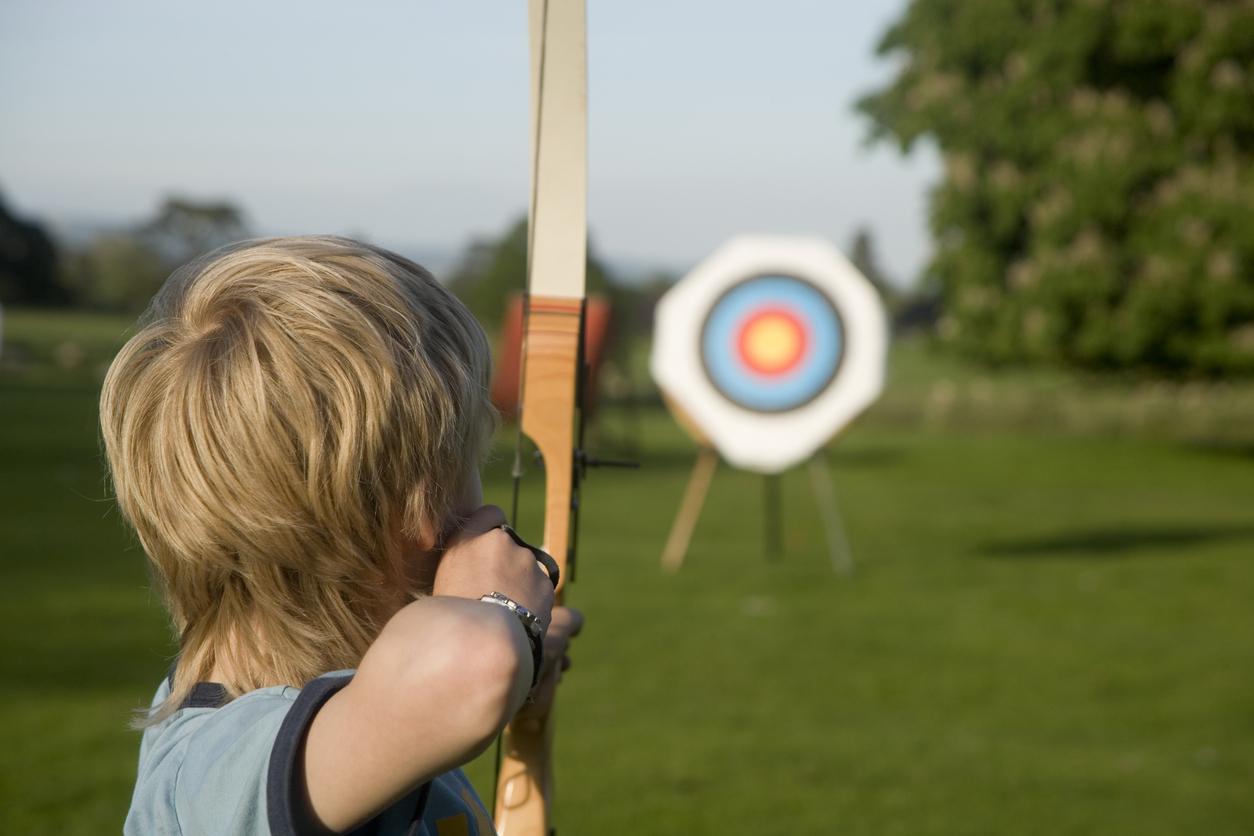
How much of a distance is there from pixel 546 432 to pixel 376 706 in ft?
1.50

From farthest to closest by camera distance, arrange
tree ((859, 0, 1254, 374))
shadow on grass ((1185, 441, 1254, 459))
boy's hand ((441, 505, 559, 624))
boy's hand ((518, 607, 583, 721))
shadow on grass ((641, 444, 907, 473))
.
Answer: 1. shadow on grass ((1185, 441, 1254, 459))
2. shadow on grass ((641, 444, 907, 473))
3. tree ((859, 0, 1254, 374))
4. boy's hand ((518, 607, 583, 721))
5. boy's hand ((441, 505, 559, 624))

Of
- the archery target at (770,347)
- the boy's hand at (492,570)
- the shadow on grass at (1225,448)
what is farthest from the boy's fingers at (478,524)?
the shadow on grass at (1225,448)

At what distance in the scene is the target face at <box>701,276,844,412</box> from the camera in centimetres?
597

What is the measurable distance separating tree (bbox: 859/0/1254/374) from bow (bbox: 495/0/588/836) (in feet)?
39.4

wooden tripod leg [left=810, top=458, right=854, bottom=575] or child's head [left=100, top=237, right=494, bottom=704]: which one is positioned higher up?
child's head [left=100, top=237, right=494, bottom=704]

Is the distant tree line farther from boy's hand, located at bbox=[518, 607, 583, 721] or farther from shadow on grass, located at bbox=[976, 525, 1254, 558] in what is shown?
boy's hand, located at bbox=[518, 607, 583, 721]

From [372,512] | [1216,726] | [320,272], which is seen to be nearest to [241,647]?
[372,512]

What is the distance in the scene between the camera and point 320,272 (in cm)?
80

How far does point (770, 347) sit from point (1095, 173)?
24.7 feet

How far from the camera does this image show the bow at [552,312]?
40.7 inches

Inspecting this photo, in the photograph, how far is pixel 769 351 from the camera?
6008 millimetres

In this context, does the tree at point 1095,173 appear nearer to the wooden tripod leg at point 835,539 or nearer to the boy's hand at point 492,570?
the wooden tripod leg at point 835,539

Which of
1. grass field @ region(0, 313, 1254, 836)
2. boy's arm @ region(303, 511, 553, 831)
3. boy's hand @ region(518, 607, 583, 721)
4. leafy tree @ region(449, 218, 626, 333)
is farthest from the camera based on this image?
leafy tree @ region(449, 218, 626, 333)

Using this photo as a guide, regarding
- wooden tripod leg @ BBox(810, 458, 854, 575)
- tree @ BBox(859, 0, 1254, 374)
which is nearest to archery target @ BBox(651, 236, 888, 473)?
wooden tripod leg @ BBox(810, 458, 854, 575)
